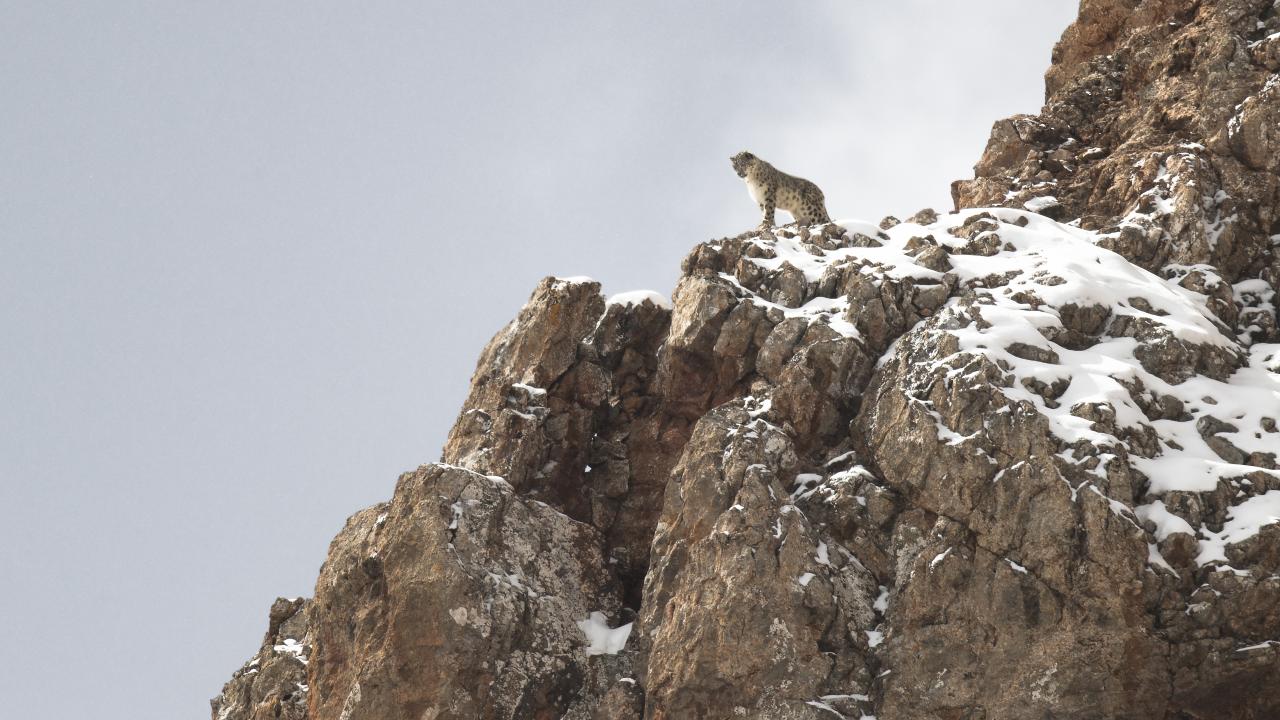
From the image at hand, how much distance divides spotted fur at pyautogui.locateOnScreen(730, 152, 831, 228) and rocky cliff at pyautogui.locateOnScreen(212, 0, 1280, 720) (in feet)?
11.0

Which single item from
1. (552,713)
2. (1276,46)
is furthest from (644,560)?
(1276,46)

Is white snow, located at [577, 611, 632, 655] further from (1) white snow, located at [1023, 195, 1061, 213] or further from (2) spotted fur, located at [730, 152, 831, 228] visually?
(1) white snow, located at [1023, 195, 1061, 213]

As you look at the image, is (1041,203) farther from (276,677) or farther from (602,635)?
(276,677)

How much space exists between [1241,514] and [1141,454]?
5.19 feet

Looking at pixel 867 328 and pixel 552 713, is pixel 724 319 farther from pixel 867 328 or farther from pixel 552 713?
pixel 552 713

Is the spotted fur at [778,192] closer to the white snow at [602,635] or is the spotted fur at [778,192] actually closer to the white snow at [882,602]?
the white snow at [602,635]

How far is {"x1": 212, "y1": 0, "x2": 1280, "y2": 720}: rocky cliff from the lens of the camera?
16453 millimetres

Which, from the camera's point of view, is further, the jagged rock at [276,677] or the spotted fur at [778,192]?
the spotted fur at [778,192]

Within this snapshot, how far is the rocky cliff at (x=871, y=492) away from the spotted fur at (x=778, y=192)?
3346mm

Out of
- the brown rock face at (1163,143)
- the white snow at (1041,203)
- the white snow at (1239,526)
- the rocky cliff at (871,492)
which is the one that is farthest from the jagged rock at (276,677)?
the white snow at (1041,203)

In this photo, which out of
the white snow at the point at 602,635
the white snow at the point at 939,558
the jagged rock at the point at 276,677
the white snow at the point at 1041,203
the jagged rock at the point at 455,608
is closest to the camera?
the white snow at the point at 939,558

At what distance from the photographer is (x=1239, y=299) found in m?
22.7

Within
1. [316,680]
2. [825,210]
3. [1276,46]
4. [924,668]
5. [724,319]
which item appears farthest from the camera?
[825,210]

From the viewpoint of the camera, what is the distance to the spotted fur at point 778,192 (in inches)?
1097
